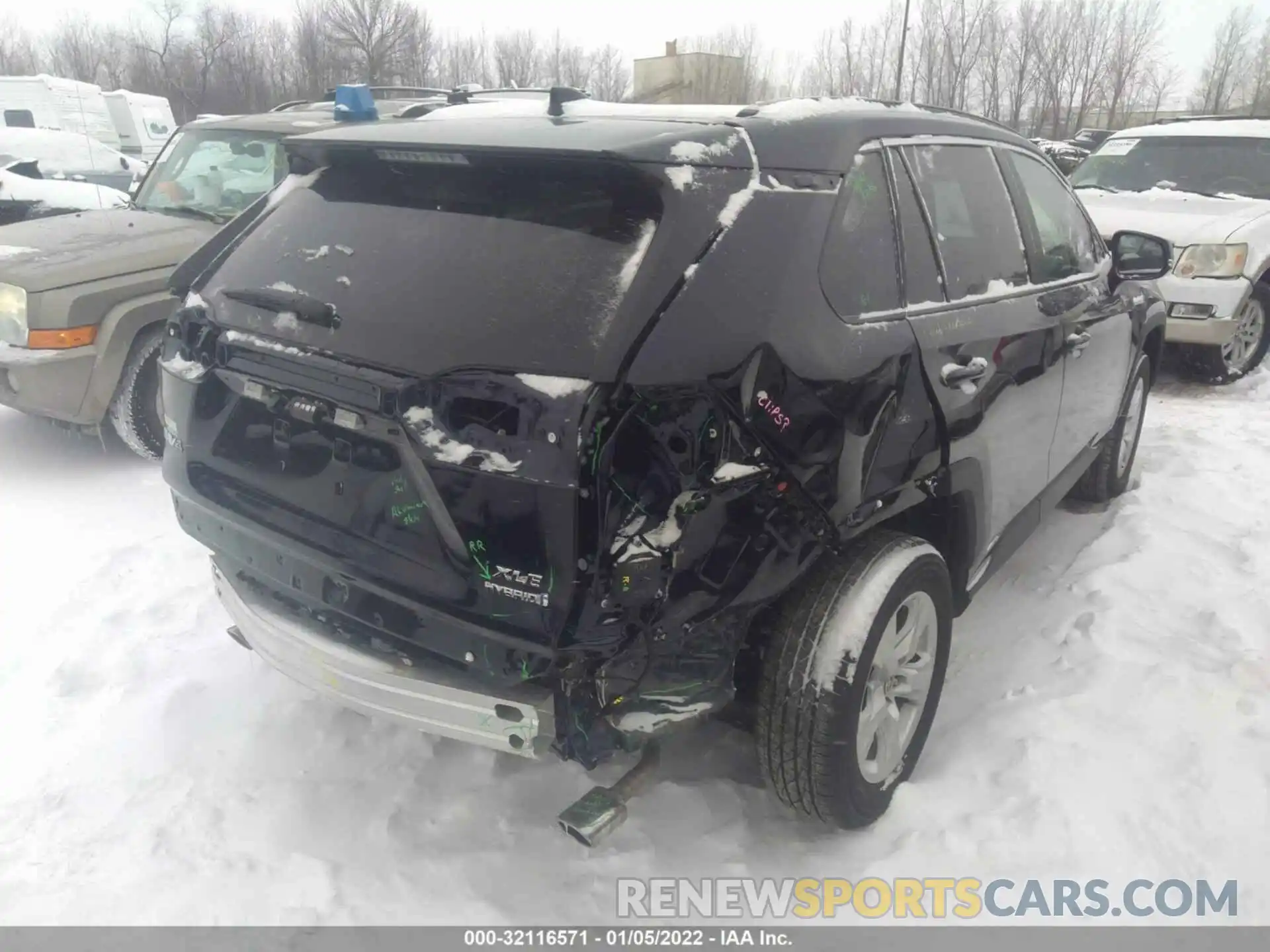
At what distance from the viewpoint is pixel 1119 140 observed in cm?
859

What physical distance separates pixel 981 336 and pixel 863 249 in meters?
0.59

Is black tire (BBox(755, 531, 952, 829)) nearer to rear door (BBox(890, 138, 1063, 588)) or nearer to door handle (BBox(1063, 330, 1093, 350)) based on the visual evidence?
rear door (BBox(890, 138, 1063, 588))

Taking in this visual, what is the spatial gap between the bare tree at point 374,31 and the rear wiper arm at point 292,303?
36384 mm

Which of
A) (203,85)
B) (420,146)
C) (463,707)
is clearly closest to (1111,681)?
(463,707)

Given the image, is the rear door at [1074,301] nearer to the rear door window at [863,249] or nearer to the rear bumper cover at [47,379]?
the rear door window at [863,249]

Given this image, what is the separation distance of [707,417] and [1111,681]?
2.05 m

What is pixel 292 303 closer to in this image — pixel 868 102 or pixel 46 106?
pixel 868 102

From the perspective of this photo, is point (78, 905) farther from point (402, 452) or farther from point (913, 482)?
point (913, 482)

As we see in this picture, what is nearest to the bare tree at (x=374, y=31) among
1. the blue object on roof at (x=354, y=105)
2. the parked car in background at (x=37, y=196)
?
the parked car in background at (x=37, y=196)

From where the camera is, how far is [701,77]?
36.2 m

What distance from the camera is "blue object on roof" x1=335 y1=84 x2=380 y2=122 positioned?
3.23 metres

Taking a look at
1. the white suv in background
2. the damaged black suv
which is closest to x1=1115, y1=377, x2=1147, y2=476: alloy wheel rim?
the white suv in background

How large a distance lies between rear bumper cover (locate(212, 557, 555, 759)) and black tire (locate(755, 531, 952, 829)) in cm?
63

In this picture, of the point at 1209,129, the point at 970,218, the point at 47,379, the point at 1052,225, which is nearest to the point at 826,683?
the point at 970,218
